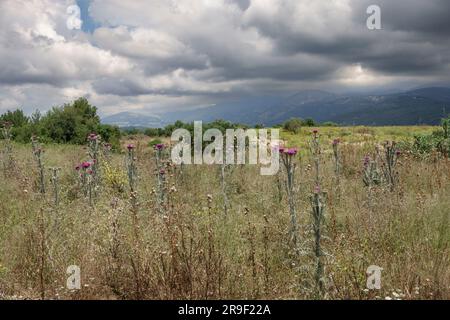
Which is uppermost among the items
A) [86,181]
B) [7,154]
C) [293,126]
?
[293,126]

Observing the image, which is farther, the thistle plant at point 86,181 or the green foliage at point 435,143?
the green foliage at point 435,143

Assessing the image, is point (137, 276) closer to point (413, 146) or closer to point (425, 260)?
point (425, 260)

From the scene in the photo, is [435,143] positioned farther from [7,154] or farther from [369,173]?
[7,154]

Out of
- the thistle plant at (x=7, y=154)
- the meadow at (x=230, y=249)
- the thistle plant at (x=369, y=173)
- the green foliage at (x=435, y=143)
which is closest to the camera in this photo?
the meadow at (x=230, y=249)

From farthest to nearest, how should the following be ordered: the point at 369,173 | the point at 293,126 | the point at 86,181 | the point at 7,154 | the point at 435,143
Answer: the point at 293,126 → the point at 435,143 → the point at 7,154 → the point at 86,181 → the point at 369,173

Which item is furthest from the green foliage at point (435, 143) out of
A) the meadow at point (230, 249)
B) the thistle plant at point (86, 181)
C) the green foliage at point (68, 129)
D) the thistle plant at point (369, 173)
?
the green foliage at point (68, 129)

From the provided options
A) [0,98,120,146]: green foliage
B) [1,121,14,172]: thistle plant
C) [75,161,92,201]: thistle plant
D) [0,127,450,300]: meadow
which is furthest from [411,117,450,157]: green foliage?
[0,98,120,146]: green foliage

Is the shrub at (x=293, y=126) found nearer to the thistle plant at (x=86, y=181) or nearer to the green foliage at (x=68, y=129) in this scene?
the green foliage at (x=68, y=129)

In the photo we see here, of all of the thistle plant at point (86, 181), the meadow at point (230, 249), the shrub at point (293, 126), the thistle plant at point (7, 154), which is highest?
the shrub at point (293, 126)

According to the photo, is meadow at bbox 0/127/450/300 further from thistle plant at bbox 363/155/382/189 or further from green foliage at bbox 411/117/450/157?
green foliage at bbox 411/117/450/157

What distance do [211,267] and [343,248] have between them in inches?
69.5

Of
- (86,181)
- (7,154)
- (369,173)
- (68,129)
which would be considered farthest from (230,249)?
(68,129)

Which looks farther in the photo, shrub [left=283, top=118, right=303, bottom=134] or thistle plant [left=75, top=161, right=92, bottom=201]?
shrub [left=283, top=118, right=303, bottom=134]
